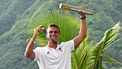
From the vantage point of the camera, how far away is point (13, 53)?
39531mm

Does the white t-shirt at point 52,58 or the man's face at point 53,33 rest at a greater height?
the man's face at point 53,33

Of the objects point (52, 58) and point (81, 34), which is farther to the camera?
point (81, 34)

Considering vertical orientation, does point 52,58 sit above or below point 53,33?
below

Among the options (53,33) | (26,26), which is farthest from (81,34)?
(26,26)

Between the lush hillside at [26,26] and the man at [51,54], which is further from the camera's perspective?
the lush hillside at [26,26]

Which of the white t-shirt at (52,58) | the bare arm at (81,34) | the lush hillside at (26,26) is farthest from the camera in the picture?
the lush hillside at (26,26)

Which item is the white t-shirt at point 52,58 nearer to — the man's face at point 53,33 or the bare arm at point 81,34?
the man's face at point 53,33

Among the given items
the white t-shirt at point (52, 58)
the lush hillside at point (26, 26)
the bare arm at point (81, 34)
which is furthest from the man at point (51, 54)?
the lush hillside at point (26, 26)

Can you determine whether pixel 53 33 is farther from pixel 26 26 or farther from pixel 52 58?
pixel 26 26

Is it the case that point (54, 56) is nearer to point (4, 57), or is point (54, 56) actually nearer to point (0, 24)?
point (4, 57)

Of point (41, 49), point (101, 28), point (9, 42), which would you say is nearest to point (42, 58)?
point (41, 49)

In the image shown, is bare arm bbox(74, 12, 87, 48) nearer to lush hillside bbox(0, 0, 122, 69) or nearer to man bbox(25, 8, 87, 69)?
man bbox(25, 8, 87, 69)

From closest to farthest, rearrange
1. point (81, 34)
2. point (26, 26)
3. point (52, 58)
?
point (52, 58)
point (81, 34)
point (26, 26)

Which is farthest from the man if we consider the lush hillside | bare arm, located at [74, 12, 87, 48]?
the lush hillside
